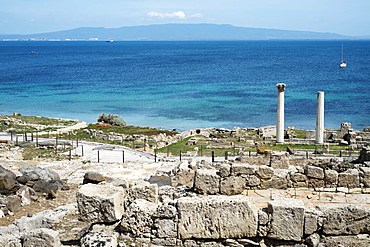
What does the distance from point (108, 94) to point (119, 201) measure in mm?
72245

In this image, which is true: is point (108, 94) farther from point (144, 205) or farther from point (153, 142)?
point (144, 205)

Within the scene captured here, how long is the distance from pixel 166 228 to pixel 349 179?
262 inches

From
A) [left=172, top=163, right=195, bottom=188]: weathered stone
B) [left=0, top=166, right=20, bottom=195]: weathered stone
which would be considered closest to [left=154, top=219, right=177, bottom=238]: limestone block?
[left=172, top=163, right=195, bottom=188]: weathered stone

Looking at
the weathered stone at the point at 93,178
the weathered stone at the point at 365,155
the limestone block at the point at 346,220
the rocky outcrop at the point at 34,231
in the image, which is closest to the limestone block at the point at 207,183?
the limestone block at the point at 346,220

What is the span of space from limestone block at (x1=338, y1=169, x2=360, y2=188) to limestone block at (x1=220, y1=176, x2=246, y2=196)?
3.16 m

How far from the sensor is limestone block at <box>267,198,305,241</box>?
363 inches

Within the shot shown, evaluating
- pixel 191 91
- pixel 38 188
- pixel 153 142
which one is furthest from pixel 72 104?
pixel 38 188

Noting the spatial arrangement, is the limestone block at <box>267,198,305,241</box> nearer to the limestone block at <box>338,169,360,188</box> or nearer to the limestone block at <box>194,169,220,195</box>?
the limestone block at <box>194,169,220,195</box>

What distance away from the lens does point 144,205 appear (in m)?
9.72

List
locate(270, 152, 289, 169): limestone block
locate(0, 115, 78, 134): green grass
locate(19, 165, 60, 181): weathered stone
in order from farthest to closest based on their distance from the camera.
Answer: locate(0, 115, 78, 134): green grass, locate(19, 165, 60, 181): weathered stone, locate(270, 152, 289, 169): limestone block

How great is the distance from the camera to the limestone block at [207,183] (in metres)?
12.4

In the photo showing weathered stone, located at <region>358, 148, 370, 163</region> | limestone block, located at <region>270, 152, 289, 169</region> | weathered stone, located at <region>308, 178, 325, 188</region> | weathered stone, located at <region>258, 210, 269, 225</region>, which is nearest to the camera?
weathered stone, located at <region>258, 210, 269, 225</region>

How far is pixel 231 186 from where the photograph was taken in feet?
41.6

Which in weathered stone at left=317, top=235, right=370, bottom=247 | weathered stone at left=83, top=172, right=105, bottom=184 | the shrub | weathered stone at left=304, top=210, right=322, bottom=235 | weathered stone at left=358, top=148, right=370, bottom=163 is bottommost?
the shrub
